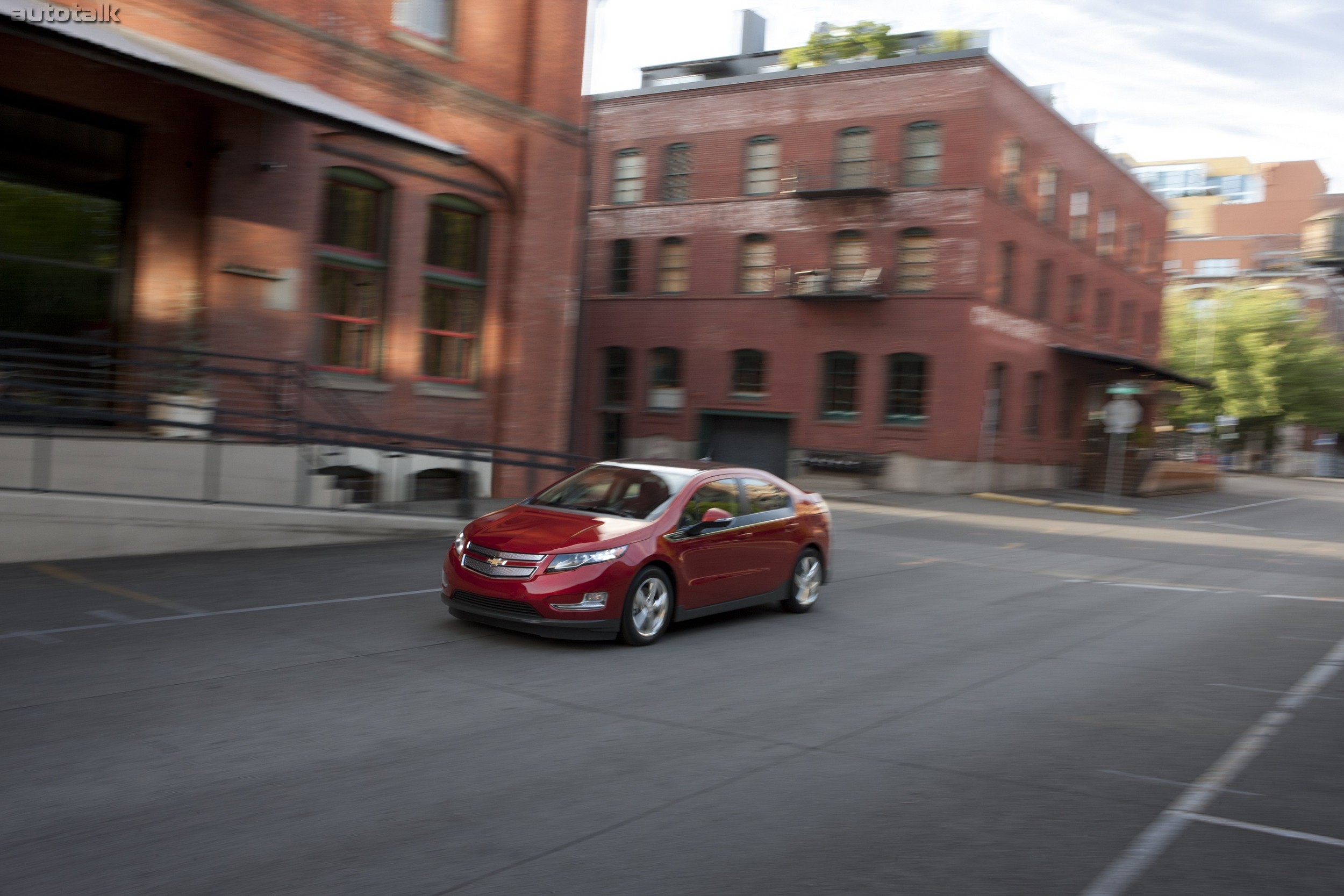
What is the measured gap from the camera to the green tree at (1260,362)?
6450 centimetres

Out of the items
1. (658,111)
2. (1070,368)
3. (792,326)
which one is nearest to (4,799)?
(792,326)

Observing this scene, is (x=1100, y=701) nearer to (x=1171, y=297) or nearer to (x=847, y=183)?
(x=847, y=183)

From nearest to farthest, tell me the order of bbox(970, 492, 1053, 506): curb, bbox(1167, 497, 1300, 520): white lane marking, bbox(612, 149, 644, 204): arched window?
bbox(970, 492, 1053, 506): curb → bbox(1167, 497, 1300, 520): white lane marking → bbox(612, 149, 644, 204): arched window

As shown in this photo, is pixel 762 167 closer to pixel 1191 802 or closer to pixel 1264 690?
pixel 1264 690

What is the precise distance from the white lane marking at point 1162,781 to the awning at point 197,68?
1142 centimetres

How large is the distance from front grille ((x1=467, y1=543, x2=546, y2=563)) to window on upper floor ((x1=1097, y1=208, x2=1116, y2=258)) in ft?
130

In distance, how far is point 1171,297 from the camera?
250 ft

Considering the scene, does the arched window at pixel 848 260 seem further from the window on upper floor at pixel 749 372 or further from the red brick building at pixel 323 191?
the red brick building at pixel 323 191

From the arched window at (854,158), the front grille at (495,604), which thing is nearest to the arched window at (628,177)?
the arched window at (854,158)

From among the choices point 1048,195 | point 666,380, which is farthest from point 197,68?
point 1048,195

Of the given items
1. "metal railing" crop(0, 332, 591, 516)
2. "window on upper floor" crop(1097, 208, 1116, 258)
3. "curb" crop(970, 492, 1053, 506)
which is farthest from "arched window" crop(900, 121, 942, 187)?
"metal railing" crop(0, 332, 591, 516)

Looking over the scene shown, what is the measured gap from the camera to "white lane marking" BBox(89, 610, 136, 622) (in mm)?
9156

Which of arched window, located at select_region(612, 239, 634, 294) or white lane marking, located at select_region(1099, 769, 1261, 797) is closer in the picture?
white lane marking, located at select_region(1099, 769, 1261, 797)

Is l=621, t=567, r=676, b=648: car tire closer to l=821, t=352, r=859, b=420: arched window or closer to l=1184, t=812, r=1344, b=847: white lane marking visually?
l=1184, t=812, r=1344, b=847: white lane marking
